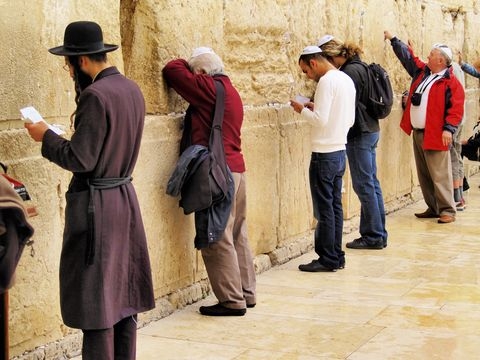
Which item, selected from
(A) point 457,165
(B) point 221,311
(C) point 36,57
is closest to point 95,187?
(C) point 36,57

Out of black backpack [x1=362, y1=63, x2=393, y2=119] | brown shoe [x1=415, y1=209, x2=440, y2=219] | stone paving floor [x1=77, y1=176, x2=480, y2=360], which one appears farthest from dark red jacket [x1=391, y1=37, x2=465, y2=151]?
stone paving floor [x1=77, y1=176, x2=480, y2=360]

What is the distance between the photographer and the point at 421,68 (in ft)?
32.7

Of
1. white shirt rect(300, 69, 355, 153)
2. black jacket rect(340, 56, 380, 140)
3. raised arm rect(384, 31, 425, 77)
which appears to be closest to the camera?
white shirt rect(300, 69, 355, 153)

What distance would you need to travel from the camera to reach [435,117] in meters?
9.45

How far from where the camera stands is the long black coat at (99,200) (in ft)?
13.7

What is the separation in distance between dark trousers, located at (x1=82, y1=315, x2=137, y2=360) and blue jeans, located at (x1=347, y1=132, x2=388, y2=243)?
4.04 metres

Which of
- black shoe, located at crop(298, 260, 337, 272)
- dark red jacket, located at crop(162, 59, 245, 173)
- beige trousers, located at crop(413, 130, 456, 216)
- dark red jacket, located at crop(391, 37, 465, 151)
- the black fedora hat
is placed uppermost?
the black fedora hat

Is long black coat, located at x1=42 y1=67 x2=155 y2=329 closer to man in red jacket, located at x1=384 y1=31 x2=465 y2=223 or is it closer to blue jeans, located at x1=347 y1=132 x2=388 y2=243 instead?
blue jeans, located at x1=347 y1=132 x2=388 y2=243

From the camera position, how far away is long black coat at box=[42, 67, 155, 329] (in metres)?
4.18

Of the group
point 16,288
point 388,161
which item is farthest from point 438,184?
point 16,288

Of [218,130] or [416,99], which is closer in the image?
[218,130]

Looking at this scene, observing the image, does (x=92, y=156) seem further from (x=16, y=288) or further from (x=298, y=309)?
(x=298, y=309)

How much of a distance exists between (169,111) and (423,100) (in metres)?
4.10

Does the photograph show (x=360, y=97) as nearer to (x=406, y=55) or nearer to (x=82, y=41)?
(x=406, y=55)
